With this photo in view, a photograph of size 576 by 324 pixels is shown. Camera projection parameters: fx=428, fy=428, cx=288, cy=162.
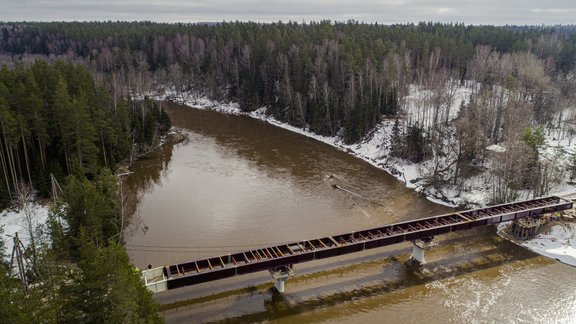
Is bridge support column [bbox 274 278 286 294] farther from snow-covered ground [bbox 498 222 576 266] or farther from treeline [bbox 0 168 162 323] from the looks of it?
snow-covered ground [bbox 498 222 576 266]

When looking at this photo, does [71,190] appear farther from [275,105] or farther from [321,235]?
[275,105]

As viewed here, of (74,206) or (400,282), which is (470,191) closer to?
(400,282)

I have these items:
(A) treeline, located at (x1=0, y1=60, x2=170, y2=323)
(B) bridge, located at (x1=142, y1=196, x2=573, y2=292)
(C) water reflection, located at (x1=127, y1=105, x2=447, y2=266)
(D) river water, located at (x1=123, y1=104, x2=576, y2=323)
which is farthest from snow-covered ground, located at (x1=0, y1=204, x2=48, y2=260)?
(B) bridge, located at (x1=142, y1=196, x2=573, y2=292)

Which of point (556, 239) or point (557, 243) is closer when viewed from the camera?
point (557, 243)

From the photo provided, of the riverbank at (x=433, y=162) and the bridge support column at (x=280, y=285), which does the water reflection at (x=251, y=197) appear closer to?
the riverbank at (x=433, y=162)

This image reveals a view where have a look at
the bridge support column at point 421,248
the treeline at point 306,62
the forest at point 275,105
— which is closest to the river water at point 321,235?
the bridge support column at point 421,248

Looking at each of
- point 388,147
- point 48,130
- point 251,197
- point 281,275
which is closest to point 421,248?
point 281,275
